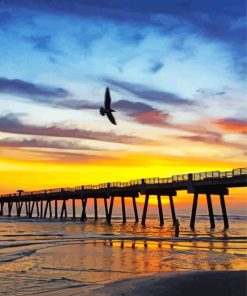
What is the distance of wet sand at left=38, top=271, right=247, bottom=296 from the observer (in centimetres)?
1193

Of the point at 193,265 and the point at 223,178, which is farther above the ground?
the point at 223,178

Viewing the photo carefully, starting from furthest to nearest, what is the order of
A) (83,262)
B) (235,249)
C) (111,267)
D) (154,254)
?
1. (235,249)
2. (154,254)
3. (83,262)
4. (111,267)

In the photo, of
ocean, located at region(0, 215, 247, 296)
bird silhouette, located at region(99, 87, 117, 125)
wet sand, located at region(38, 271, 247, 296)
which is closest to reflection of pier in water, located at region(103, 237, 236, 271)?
ocean, located at region(0, 215, 247, 296)

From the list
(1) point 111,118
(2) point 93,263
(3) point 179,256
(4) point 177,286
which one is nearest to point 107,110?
(1) point 111,118

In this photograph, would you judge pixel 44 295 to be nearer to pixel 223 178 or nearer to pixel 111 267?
Answer: pixel 111 267

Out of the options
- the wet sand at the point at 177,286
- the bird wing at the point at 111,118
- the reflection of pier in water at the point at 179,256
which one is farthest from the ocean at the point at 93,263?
the bird wing at the point at 111,118

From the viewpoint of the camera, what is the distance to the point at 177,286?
12.6 m

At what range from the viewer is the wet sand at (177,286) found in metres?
11.9

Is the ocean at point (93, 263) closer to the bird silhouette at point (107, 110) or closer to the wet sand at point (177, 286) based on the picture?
the wet sand at point (177, 286)

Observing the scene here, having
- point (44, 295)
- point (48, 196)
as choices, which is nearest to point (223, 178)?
point (44, 295)

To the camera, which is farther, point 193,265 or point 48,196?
point 48,196

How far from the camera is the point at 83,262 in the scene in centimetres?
1877

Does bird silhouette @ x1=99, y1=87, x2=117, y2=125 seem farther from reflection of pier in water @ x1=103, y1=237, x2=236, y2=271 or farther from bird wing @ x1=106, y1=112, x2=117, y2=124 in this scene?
reflection of pier in water @ x1=103, y1=237, x2=236, y2=271

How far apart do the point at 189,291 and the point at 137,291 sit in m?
1.30
